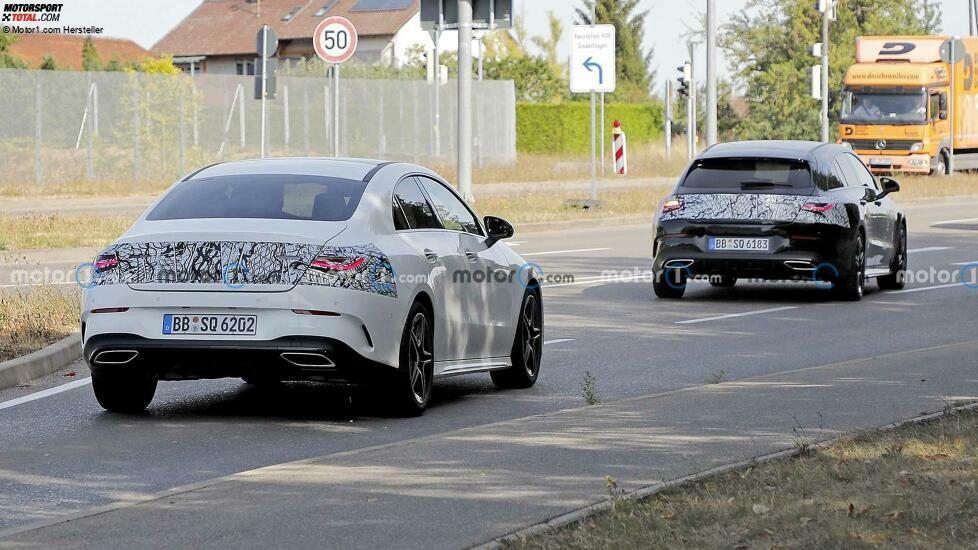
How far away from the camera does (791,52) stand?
6612cm

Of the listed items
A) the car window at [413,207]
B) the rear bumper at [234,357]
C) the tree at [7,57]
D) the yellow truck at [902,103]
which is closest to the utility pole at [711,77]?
the yellow truck at [902,103]

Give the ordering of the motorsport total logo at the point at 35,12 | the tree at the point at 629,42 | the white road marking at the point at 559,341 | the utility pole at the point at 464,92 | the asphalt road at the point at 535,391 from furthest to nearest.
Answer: the tree at the point at 629,42, the motorsport total logo at the point at 35,12, the utility pole at the point at 464,92, the white road marking at the point at 559,341, the asphalt road at the point at 535,391

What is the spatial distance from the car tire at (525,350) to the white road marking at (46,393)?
2.73 metres

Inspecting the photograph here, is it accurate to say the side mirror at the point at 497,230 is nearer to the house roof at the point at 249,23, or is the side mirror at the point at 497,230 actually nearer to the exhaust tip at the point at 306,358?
the exhaust tip at the point at 306,358

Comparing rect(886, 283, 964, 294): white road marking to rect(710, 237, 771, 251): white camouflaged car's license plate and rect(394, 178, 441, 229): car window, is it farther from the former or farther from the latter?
rect(394, 178, 441, 229): car window

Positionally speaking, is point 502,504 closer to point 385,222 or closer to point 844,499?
point 844,499

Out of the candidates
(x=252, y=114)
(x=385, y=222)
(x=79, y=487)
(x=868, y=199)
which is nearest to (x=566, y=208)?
(x=868, y=199)

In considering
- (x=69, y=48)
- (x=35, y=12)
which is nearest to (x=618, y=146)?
(x=35, y=12)

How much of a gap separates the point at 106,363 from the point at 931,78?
41.0 metres

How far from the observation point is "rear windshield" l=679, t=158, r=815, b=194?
16.8 m

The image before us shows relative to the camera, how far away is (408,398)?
9.66m

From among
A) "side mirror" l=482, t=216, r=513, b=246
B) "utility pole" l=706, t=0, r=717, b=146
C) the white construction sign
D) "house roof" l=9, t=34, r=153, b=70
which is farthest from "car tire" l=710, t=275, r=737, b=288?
"house roof" l=9, t=34, r=153, b=70

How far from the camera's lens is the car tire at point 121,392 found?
9.77 m

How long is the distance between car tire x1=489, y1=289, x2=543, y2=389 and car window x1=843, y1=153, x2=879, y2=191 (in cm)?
710
